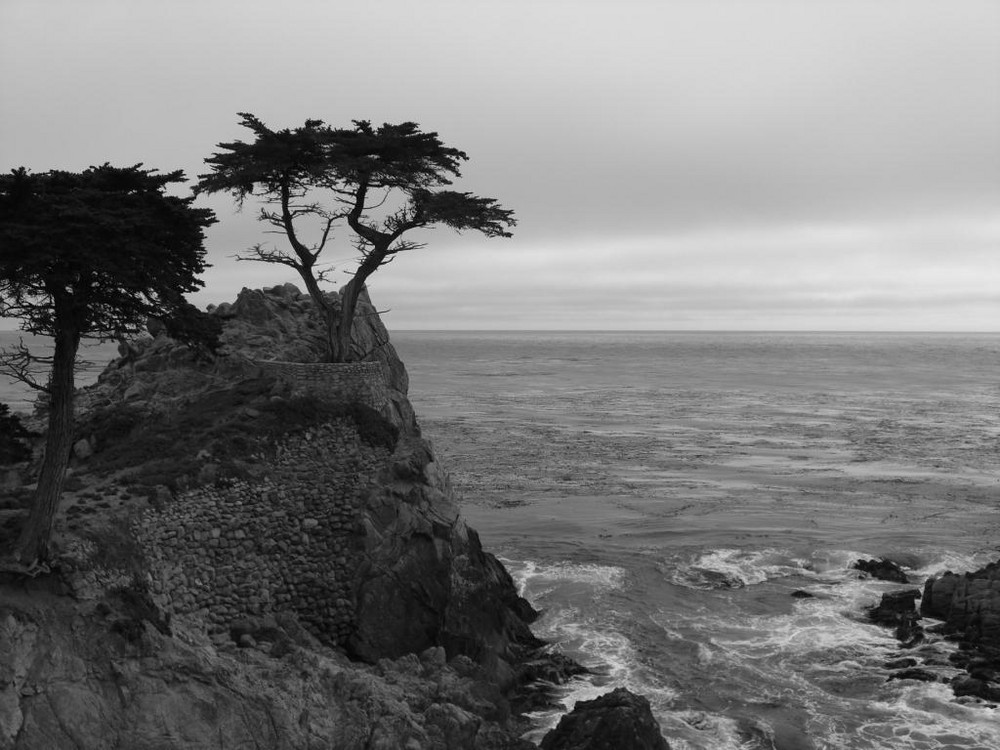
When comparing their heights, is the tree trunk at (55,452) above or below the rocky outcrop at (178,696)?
above

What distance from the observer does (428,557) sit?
23.2 m

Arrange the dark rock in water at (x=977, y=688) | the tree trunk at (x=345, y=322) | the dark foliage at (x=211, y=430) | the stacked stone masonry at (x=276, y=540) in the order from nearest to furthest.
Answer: the stacked stone masonry at (x=276, y=540) → the dark foliage at (x=211, y=430) → the dark rock in water at (x=977, y=688) → the tree trunk at (x=345, y=322)

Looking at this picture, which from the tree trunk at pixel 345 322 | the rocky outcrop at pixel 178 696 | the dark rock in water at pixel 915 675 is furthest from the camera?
the tree trunk at pixel 345 322

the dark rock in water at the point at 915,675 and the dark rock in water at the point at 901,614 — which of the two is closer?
the dark rock in water at the point at 915,675

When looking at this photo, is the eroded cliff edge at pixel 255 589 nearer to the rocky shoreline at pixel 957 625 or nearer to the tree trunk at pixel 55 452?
the tree trunk at pixel 55 452

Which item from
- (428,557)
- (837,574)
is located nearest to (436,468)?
(428,557)

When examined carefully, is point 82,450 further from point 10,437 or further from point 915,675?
point 915,675

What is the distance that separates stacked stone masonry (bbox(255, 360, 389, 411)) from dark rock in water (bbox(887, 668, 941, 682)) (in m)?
15.7

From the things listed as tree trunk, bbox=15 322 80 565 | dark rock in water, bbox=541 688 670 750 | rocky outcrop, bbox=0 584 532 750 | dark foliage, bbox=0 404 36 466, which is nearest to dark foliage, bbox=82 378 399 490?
dark foliage, bbox=0 404 36 466

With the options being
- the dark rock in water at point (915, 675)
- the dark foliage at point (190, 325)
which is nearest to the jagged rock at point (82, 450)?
the dark foliage at point (190, 325)

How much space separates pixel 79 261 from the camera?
16375mm

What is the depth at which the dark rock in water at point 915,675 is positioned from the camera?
→ 23625mm

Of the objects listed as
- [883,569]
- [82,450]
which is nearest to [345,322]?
[82,450]

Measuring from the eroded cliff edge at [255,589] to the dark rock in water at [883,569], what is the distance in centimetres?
1397
